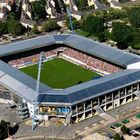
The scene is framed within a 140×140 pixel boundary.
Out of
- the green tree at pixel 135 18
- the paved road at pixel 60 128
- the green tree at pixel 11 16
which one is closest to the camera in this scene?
the paved road at pixel 60 128

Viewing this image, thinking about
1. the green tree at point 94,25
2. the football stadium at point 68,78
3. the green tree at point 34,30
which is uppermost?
the green tree at point 94,25

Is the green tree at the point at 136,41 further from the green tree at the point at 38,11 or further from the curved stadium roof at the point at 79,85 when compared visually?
the green tree at the point at 38,11

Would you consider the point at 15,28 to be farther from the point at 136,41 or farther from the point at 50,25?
the point at 136,41

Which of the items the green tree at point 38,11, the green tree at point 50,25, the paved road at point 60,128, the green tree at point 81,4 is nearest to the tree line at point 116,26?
the green tree at point 50,25

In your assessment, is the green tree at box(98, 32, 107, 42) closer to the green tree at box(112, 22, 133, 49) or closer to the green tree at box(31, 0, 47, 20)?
the green tree at box(112, 22, 133, 49)

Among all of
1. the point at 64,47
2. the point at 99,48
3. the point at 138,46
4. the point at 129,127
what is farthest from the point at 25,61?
the point at 129,127

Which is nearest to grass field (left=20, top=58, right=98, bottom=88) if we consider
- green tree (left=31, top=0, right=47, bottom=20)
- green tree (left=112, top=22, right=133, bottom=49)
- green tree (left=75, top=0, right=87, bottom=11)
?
green tree (left=112, top=22, right=133, bottom=49)
